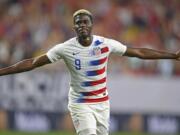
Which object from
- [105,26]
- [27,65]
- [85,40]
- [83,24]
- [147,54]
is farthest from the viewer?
[105,26]

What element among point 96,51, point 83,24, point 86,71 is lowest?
point 86,71

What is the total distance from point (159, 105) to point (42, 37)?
10.7ft

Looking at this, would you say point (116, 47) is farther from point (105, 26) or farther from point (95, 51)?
point (105, 26)

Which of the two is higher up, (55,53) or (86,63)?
(55,53)

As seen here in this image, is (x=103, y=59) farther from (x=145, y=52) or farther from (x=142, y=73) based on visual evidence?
(x=142, y=73)

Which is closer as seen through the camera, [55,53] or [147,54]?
[55,53]

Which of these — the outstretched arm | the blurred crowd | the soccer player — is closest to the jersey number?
the soccer player

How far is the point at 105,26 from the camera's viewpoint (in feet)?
59.6

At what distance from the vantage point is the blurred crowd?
1720 cm

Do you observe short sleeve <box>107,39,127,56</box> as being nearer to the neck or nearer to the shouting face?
the neck

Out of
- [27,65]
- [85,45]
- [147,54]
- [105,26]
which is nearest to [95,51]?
[85,45]

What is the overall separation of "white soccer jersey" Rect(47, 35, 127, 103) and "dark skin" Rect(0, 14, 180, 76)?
0.31 feet

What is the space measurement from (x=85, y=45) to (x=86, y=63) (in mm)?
216

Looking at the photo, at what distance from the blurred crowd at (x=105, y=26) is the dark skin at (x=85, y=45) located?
7461mm
